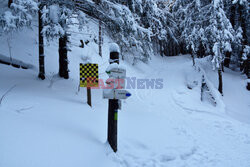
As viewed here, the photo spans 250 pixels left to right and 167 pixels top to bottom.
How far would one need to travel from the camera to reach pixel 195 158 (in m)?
3.64

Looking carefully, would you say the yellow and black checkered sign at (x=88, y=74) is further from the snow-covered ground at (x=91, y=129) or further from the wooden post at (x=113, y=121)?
the wooden post at (x=113, y=121)

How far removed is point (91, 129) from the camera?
3836 mm

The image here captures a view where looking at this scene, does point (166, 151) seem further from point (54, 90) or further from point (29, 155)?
point (54, 90)

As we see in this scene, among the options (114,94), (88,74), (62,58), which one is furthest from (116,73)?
(62,58)

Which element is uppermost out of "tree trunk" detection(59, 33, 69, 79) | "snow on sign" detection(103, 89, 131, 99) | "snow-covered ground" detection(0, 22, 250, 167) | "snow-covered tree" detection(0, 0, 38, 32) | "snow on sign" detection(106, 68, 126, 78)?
"snow-covered tree" detection(0, 0, 38, 32)

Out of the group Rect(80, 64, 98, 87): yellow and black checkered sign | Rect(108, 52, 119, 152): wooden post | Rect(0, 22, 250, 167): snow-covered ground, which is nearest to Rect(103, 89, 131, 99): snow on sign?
Rect(108, 52, 119, 152): wooden post

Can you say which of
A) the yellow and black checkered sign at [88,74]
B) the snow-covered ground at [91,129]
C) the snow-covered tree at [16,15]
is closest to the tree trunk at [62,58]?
the snow-covered ground at [91,129]

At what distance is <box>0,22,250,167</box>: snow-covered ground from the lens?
98.5 inches

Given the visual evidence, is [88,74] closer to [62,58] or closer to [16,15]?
[62,58]

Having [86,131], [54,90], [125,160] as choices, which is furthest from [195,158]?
[54,90]

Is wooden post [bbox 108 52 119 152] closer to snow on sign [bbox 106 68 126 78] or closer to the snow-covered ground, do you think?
the snow-covered ground

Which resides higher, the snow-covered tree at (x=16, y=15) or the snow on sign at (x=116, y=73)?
the snow-covered tree at (x=16, y=15)

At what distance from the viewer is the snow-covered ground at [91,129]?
8.21 feet

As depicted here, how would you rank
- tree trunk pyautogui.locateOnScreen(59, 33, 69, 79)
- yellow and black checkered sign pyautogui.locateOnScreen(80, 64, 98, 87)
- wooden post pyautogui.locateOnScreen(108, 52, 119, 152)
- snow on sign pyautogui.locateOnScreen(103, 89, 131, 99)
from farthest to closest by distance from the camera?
1. tree trunk pyautogui.locateOnScreen(59, 33, 69, 79)
2. yellow and black checkered sign pyautogui.locateOnScreen(80, 64, 98, 87)
3. wooden post pyautogui.locateOnScreen(108, 52, 119, 152)
4. snow on sign pyautogui.locateOnScreen(103, 89, 131, 99)
